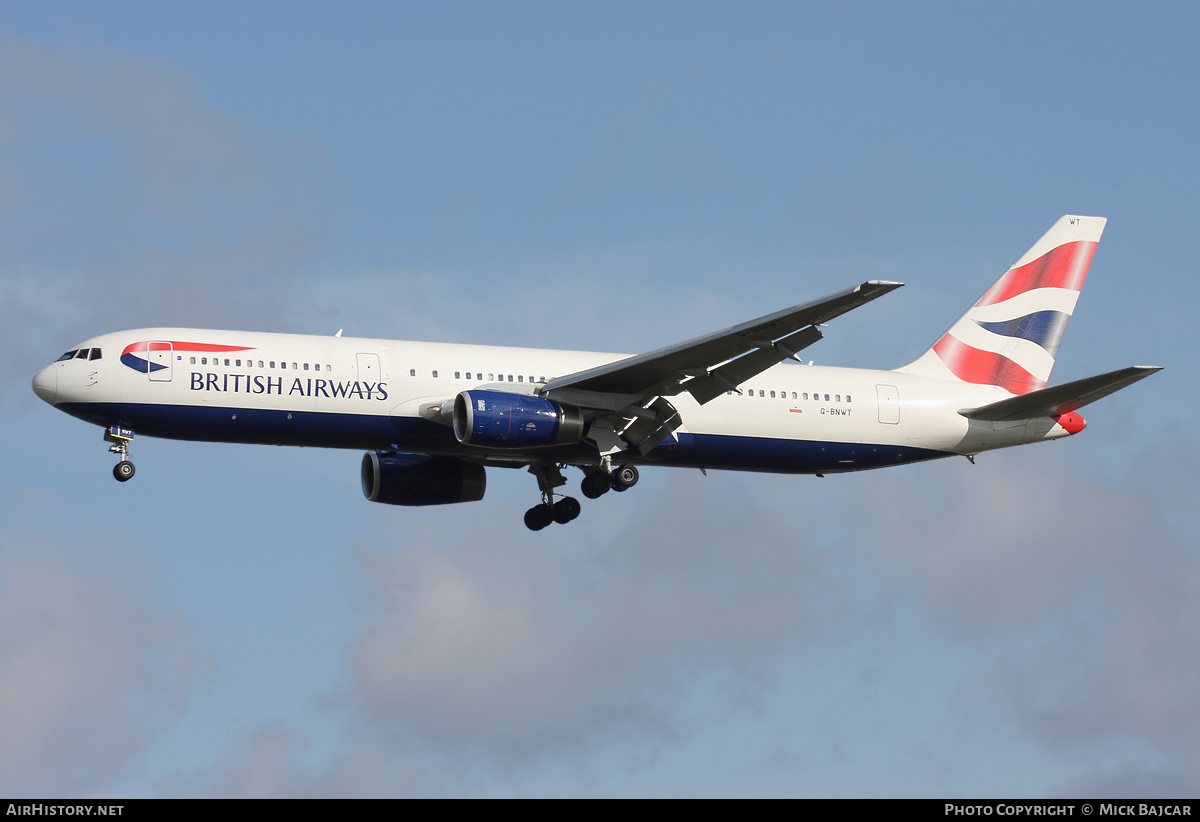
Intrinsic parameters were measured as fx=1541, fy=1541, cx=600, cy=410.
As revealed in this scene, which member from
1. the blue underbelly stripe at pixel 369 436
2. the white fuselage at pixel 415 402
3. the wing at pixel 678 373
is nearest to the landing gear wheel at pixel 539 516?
the white fuselage at pixel 415 402

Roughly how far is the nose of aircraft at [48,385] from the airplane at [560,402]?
0.05 meters

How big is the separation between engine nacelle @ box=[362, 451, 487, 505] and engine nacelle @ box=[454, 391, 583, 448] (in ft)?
23.2

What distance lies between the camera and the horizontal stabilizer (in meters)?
40.5

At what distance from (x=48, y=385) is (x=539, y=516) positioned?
1522 cm

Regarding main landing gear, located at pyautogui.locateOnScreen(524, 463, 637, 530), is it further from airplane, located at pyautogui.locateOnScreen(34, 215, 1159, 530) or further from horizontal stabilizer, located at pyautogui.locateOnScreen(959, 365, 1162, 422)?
horizontal stabilizer, located at pyautogui.locateOnScreen(959, 365, 1162, 422)

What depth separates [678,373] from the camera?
40.7 metres

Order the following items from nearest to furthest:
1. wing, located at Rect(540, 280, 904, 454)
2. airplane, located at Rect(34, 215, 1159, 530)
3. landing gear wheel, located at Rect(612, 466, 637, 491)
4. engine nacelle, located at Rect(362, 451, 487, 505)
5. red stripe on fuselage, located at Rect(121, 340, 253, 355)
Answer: wing, located at Rect(540, 280, 904, 454)
airplane, located at Rect(34, 215, 1159, 530)
red stripe on fuselage, located at Rect(121, 340, 253, 355)
landing gear wheel, located at Rect(612, 466, 637, 491)
engine nacelle, located at Rect(362, 451, 487, 505)

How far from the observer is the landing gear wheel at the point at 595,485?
44.5m

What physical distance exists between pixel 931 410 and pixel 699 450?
773cm

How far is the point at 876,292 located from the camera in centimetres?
3381

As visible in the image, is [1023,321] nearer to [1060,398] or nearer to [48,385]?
[1060,398]

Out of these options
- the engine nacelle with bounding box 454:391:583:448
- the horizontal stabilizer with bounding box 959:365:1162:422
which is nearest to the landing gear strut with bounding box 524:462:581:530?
the engine nacelle with bounding box 454:391:583:448

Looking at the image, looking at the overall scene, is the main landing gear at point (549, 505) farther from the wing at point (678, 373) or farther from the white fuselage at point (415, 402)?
the wing at point (678, 373)

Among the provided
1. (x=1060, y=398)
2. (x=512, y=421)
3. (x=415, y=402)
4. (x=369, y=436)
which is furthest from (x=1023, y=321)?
(x=369, y=436)
